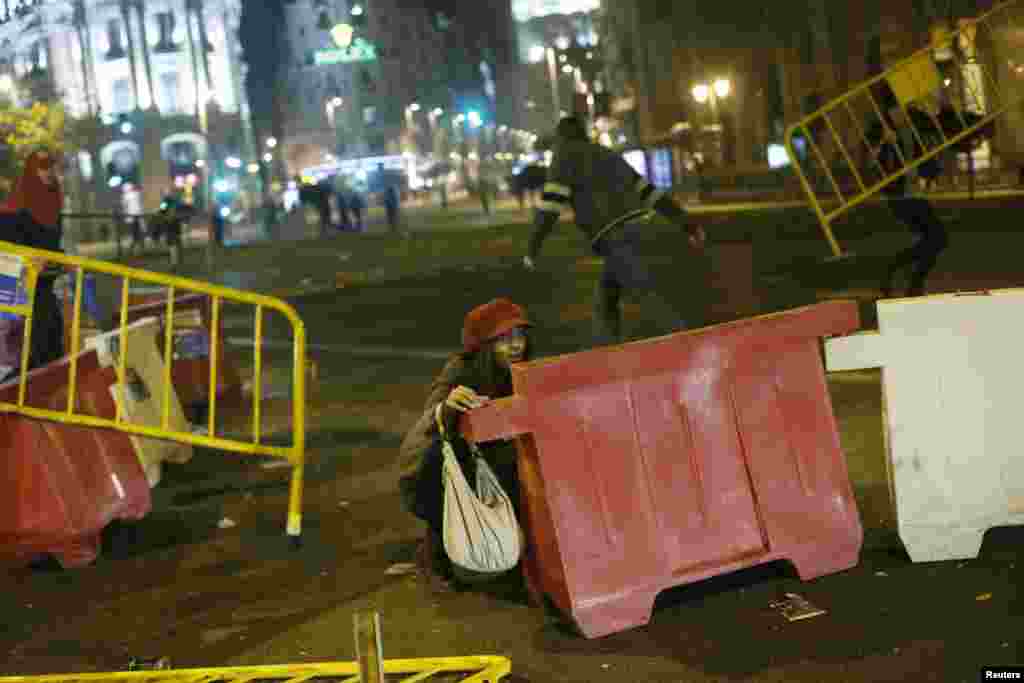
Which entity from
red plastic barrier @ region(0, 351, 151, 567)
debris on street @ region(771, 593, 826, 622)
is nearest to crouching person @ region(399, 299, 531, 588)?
debris on street @ region(771, 593, 826, 622)

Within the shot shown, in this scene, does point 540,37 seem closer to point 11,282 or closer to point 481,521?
point 11,282

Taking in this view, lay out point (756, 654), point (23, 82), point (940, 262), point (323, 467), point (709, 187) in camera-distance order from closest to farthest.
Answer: point (756, 654)
point (323, 467)
point (940, 262)
point (709, 187)
point (23, 82)

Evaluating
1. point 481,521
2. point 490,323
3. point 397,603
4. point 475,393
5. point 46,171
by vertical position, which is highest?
point 46,171

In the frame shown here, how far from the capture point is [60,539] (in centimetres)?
727

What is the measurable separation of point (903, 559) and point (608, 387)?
1448mm

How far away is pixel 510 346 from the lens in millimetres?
6242

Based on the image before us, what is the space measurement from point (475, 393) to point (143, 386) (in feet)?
10.3

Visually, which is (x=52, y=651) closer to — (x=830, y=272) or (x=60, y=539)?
(x=60, y=539)

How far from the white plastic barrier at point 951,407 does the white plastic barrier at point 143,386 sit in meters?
4.02

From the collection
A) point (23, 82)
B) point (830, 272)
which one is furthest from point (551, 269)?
point (23, 82)

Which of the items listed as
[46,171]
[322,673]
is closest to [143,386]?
[46,171]

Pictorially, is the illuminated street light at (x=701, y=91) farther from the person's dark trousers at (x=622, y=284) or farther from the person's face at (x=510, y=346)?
the person's face at (x=510, y=346)

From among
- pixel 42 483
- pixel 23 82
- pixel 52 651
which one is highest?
pixel 23 82

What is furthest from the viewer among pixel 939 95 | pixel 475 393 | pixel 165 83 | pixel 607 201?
pixel 165 83
